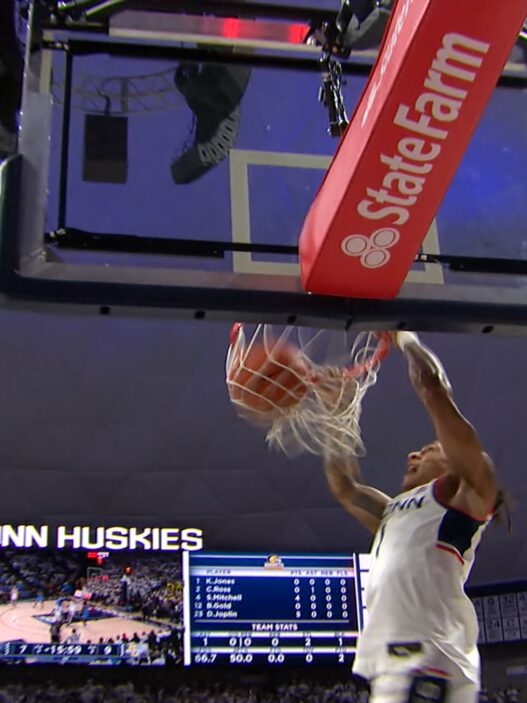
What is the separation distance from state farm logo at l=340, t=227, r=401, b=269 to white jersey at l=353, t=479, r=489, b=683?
111 centimetres

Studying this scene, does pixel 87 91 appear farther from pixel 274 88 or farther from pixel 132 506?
pixel 132 506

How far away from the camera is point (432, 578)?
341 centimetres

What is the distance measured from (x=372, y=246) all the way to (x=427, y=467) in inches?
55.3

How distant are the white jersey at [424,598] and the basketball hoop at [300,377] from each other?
606mm

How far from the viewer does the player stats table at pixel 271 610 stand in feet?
34.3

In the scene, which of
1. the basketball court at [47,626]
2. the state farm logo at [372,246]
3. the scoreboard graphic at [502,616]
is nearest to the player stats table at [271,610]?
the basketball court at [47,626]

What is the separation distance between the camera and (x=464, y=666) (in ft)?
10.7

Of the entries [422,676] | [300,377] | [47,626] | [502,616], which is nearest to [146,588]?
[47,626]

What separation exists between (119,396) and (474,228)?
8416 mm

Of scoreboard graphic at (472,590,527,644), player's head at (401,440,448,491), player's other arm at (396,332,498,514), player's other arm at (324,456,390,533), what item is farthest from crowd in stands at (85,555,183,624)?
player's other arm at (396,332,498,514)

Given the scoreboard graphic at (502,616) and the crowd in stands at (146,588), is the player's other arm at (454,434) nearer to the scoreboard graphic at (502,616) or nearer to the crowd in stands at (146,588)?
the crowd in stands at (146,588)

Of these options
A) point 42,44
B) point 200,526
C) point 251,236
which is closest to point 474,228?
point 251,236

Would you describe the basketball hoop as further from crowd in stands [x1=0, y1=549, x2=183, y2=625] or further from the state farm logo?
crowd in stands [x1=0, y1=549, x2=183, y2=625]

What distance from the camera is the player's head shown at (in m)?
3.90
